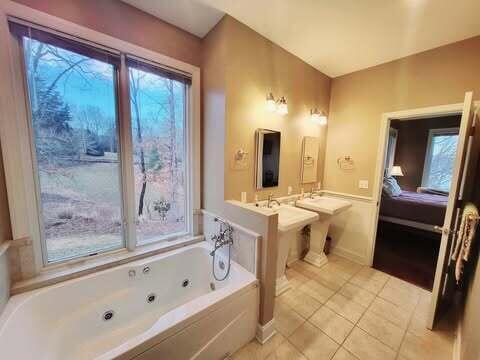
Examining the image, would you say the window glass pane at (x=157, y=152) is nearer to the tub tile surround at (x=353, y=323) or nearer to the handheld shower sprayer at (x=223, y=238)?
the handheld shower sprayer at (x=223, y=238)

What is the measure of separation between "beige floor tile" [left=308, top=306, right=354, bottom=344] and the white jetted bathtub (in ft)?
2.05

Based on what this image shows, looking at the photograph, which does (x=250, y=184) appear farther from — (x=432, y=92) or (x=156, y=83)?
(x=432, y=92)

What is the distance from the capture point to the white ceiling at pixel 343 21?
1547 mm

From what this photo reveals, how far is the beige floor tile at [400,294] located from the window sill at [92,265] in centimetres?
221

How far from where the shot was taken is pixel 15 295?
1307 mm

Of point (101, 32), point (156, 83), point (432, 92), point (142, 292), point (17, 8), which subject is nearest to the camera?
point (17, 8)

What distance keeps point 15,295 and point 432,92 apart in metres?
4.08

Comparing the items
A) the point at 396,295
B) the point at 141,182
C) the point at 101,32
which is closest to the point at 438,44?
the point at 396,295

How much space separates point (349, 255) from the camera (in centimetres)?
281

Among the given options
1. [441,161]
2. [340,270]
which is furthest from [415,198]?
[340,270]

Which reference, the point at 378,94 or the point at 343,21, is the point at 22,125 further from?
the point at 378,94

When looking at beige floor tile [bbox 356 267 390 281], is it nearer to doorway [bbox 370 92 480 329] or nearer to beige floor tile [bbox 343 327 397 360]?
doorway [bbox 370 92 480 329]

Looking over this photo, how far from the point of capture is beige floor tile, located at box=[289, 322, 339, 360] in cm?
146

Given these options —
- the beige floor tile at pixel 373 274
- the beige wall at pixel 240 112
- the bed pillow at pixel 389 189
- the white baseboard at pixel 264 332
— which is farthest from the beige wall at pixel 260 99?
the bed pillow at pixel 389 189
